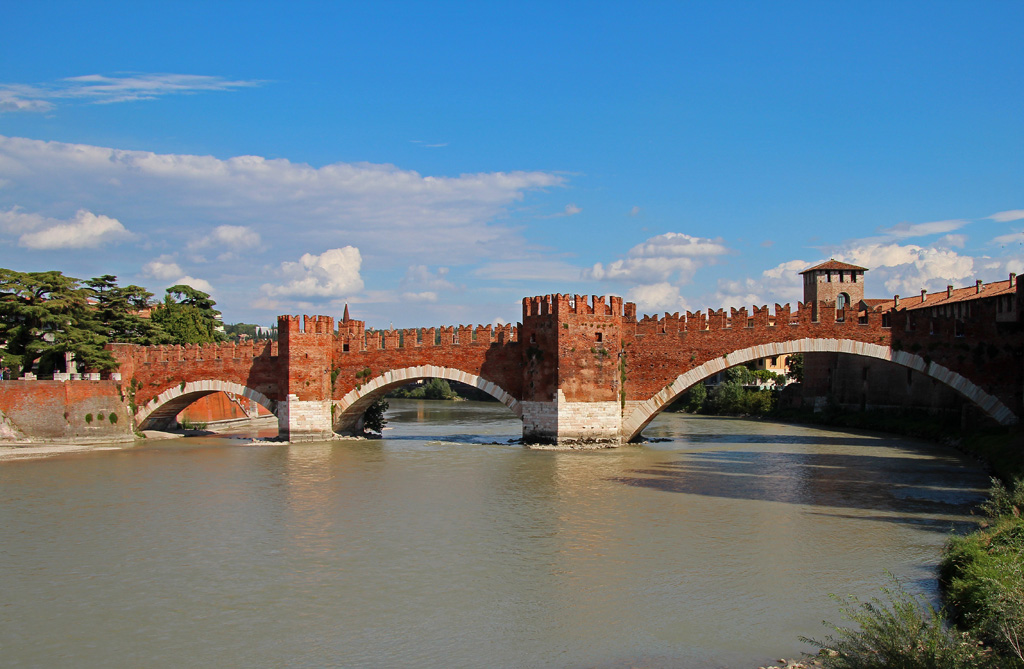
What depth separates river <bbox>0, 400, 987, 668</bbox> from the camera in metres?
8.03

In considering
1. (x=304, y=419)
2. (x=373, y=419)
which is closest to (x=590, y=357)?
(x=304, y=419)

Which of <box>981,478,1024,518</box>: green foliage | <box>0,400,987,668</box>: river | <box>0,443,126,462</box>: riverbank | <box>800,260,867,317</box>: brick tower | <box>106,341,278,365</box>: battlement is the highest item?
<box>800,260,867,317</box>: brick tower

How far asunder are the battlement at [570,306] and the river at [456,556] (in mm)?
3872

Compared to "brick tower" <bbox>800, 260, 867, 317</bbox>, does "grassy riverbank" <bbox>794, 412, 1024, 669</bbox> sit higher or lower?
lower

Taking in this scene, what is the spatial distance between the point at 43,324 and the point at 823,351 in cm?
2415

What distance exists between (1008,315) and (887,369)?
23.5 ft

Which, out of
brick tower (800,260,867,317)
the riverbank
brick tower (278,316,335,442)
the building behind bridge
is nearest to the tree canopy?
the riverbank

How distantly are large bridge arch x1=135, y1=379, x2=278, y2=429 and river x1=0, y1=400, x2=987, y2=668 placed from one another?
5.06 m

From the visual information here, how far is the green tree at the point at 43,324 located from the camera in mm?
26109

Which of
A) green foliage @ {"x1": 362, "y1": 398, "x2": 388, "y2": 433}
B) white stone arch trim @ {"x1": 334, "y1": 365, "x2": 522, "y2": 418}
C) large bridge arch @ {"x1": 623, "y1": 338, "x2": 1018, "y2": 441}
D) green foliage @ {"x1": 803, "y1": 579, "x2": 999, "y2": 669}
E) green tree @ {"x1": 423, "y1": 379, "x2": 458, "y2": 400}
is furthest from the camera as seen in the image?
green tree @ {"x1": 423, "y1": 379, "x2": 458, "y2": 400}

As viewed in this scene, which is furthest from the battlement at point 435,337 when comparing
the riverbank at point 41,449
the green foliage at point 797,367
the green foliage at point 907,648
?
the green foliage at point 797,367

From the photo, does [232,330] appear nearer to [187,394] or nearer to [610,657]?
[187,394]

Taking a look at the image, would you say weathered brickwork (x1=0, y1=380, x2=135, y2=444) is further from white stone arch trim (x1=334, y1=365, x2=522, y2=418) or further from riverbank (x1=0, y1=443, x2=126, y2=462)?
white stone arch trim (x1=334, y1=365, x2=522, y2=418)

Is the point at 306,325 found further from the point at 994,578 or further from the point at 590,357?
the point at 994,578
